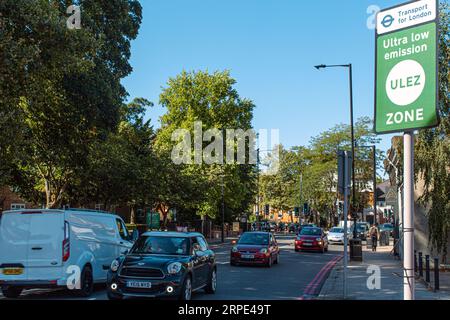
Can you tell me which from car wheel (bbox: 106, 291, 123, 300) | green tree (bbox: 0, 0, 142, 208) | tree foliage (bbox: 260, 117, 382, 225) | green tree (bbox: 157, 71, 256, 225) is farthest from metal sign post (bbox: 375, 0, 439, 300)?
tree foliage (bbox: 260, 117, 382, 225)

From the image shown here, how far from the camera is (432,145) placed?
70.6ft

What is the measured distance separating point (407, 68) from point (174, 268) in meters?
7.74

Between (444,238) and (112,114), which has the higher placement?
(112,114)

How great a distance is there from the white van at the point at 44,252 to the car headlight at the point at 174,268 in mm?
2617

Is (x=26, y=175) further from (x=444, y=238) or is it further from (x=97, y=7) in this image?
(x=444, y=238)

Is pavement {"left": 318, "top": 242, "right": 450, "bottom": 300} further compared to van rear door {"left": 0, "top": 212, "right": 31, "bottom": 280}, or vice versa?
pavement {"left": 318, "top": 242, "right": 450, "bottom": 300}

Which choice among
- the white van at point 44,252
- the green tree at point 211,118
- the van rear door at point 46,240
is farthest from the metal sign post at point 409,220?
the green tree at point 211,118

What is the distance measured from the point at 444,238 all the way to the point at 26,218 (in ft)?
50.3

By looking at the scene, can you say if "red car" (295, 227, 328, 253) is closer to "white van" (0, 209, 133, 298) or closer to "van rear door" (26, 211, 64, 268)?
"white van" (0, 209, 133, 298)

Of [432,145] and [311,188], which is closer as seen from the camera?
[432,145]

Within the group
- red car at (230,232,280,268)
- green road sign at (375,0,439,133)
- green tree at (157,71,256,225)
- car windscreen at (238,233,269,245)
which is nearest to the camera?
green road sign at (375,0,439,133)

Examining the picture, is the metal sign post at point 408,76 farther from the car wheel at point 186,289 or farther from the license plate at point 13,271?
the license plate at point 13,271

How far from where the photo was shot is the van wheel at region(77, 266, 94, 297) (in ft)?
44.4

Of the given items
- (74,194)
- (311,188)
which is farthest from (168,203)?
(311,188)
